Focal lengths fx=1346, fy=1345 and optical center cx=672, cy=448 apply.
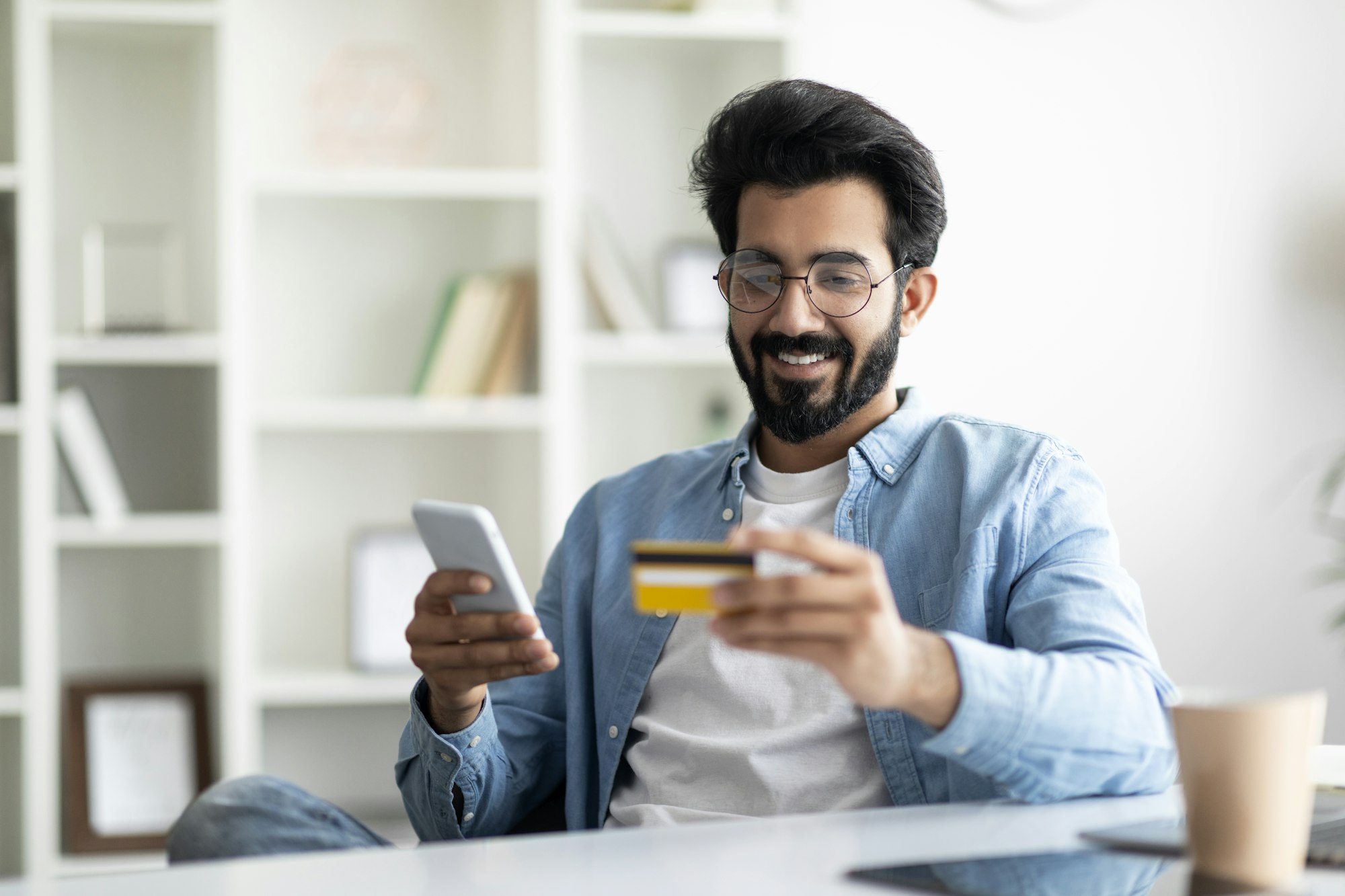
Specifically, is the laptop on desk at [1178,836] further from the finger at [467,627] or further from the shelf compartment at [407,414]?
the shelf compartment at [407,414]

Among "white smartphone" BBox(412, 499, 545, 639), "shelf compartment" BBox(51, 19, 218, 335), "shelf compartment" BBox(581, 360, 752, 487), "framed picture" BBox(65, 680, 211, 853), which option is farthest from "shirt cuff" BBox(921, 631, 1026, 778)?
"shelf compartment" BBox(51, 19, 218, 335)

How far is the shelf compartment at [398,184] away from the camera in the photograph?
2.45 metres

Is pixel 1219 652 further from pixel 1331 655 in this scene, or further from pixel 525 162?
pixel 525 162

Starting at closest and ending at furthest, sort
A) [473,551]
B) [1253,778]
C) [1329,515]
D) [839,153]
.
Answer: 1. [1253,778]
2. [473,551]
3. [839,153]
4. [1329,515]

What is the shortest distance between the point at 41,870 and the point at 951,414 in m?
1.84

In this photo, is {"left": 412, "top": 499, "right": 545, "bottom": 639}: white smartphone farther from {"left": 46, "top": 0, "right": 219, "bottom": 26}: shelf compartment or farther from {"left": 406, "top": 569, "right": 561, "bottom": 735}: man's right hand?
{"left": 46, "top": 0, "right": 219, "bottom": 26}: shelf compartment

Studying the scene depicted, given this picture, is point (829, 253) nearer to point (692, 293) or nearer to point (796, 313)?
point (796, 313)

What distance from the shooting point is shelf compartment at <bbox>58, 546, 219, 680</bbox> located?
263cm

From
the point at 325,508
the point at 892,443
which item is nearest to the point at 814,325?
the point at 892,443

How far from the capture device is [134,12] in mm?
2400

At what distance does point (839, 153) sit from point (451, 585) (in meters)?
0.65

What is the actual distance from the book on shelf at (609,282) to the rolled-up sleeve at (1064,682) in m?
1.38

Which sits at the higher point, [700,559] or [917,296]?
[917,296]

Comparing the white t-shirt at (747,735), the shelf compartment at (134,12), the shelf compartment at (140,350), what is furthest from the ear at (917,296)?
the shelf compartment at (134,12)
